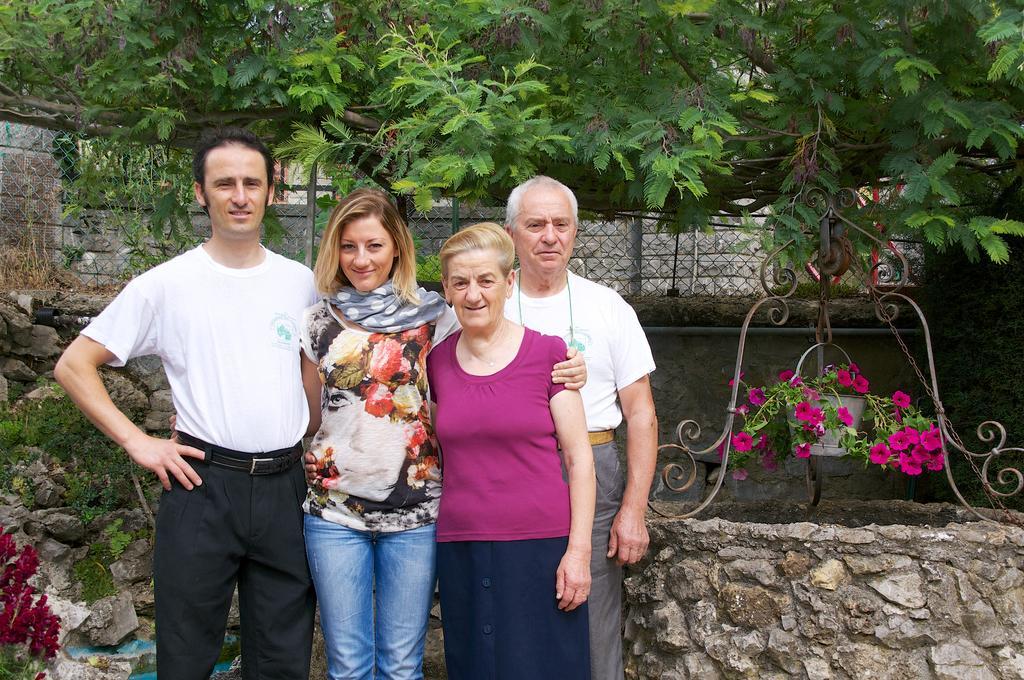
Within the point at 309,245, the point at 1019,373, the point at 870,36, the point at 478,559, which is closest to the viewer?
the point at 478,559

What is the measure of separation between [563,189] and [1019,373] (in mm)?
2537

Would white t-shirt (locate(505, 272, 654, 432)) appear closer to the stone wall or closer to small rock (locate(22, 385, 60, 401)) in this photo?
the stone wall

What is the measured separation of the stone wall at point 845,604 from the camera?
276 cm

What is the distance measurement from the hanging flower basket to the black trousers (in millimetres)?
1687

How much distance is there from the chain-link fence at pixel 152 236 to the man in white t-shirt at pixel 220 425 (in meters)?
2.31

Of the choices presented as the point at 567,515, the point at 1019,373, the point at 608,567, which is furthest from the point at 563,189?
the point at 1019,373

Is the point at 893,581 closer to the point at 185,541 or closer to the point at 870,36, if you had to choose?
the point at 870,36

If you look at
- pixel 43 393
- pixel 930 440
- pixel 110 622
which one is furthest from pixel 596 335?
pixel 43 393

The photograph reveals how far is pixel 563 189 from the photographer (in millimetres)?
2576

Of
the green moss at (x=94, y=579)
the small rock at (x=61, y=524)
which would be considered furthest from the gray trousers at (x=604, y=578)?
the small rock at (x=61, y=524)

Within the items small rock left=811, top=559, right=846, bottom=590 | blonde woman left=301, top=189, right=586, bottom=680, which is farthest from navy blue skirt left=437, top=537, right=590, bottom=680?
small rock left=811, top=559, right=846, bottom=590

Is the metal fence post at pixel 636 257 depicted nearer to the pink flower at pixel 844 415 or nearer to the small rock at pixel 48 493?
the pink flower at pixel 844 415

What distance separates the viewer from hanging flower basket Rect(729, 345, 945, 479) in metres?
3.12

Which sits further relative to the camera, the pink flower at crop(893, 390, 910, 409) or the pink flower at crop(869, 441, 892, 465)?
the pink flower at crop(893, 390, 910, 409)
